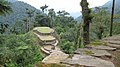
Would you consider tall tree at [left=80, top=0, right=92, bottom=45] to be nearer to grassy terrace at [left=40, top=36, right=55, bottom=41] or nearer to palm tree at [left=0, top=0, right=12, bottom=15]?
palm tree at [left=0, top=0, right=12, bottom=15]

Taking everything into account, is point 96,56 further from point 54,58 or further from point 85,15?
point 85,15

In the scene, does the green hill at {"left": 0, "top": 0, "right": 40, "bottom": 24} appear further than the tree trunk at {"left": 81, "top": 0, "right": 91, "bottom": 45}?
Yes

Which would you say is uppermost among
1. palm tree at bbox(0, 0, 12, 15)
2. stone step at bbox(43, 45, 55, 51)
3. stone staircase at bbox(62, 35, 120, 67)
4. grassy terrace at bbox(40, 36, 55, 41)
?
palm tree at bbox(0, 0, 12, 15)

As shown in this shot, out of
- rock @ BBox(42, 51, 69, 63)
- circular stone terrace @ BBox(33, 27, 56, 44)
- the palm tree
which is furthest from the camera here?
circular stone terrace @ BBox(33, 27, 56, 44)

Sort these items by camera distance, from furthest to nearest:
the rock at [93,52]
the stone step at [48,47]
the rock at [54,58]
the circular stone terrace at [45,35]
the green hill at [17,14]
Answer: the green hill at [17,14]
the circular stone terrace at [45,35]
the stone step at [48,47]
the rock at [93,52]
the rock at [54,58]

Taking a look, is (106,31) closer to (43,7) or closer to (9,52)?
(9,52)

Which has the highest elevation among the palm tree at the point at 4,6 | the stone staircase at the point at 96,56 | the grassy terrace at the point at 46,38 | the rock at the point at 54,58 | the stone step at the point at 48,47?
the palm tree at the point at 4,6

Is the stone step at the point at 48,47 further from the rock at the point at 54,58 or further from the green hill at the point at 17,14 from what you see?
the green hill at the point at 17,14

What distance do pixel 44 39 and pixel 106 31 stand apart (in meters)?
12.0

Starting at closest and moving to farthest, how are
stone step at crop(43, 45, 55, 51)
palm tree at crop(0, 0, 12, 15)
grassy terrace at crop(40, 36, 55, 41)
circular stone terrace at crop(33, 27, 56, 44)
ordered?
palm tree at crop(0, 0, 12, 15)
stone step at crop(43, 45, 55, 51)
grassy terrace at crop(40, 36, 55, 41)
circular stone terrace at crop(33, 27, 56, 44)

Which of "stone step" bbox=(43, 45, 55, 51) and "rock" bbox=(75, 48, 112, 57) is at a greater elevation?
"rock" bbox=(75, 48, 112, 57)

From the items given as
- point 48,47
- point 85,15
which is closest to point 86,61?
point 85,15

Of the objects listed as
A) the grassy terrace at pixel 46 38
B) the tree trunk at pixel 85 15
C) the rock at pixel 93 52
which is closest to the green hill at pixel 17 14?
the grassy terrace at pixel 46 38

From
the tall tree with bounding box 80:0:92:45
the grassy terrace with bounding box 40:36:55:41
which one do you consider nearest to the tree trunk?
the tall tree with bounding box 80:0:92:45
